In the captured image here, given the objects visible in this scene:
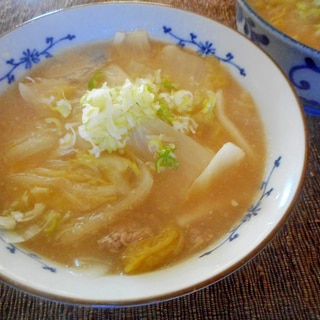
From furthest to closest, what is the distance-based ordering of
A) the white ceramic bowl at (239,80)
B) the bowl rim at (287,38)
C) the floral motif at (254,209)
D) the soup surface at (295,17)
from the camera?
1. the soup surface at (295,17)
2. the bowl rim at (287,38)
3. the floral motif at (254,209)
4. the white ceramic bowl at (239,80)

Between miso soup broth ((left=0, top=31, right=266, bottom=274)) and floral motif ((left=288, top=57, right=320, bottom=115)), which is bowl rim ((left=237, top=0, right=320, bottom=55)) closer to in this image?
floral motif ((left=288, top=57, right=320, bottom=115))

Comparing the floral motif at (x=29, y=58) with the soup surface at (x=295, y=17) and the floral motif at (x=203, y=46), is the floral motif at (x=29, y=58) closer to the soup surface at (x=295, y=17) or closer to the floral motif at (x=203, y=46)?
the floral motif at (x=203, y=46)

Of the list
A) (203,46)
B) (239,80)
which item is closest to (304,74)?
(239,80)

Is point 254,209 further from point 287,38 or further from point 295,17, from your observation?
point 295,17

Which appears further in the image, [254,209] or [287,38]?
[287,38]

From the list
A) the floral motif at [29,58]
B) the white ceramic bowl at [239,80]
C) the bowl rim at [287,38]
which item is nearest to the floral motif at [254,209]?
the white ceramic bowl at [239,80]

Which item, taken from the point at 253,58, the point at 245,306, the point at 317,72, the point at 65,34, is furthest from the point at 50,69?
the point at 245,306
